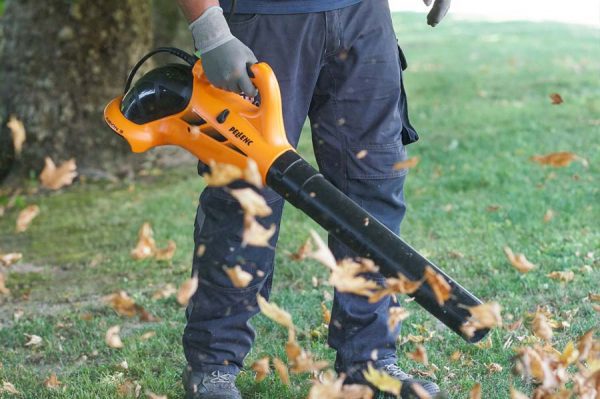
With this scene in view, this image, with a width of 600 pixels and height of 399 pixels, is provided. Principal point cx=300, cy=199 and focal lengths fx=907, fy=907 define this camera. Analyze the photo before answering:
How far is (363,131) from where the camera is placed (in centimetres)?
289

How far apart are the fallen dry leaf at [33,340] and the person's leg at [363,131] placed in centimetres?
147

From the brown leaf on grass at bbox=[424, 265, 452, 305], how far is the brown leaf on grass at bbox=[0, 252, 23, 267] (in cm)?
331

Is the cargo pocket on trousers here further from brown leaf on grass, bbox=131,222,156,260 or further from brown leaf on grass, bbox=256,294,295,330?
brown leaf on grass, bbox=131,222,156,260

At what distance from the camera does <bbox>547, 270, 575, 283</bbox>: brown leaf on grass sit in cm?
412

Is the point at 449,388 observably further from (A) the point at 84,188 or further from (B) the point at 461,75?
(B) the point at 461,75

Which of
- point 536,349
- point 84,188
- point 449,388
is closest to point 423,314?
point 449,388

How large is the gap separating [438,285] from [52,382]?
1.58 m

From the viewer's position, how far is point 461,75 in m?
11.6

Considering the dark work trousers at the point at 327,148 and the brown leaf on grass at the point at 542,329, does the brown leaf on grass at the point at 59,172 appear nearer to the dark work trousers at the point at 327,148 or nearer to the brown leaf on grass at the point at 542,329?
the dark work trousers at the point at 327,148

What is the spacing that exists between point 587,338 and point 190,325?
1232mm

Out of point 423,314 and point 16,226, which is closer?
point 423,314

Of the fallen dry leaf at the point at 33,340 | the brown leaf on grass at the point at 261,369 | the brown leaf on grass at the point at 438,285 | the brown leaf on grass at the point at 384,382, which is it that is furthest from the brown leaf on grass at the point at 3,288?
the brown leaf on grass at the point at 438,285

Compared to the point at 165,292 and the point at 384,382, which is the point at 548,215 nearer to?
the point at 165,292

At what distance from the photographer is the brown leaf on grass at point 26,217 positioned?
592 cm
